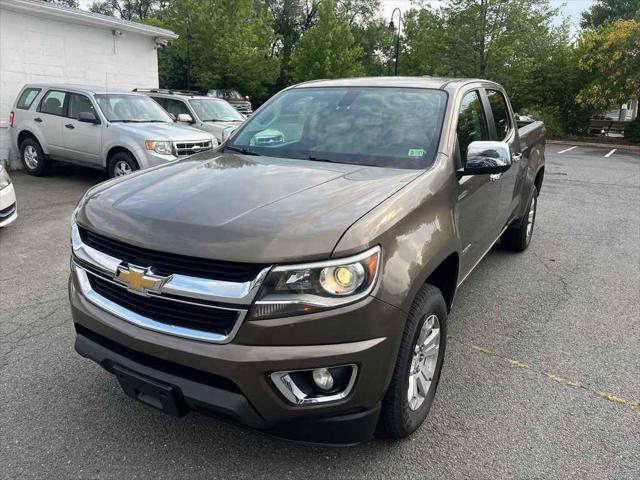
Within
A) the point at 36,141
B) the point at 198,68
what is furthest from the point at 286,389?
the point at 198,68

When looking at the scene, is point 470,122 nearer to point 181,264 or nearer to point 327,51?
point 181,264

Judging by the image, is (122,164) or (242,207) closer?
(242,207)

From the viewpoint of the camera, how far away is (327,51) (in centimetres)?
3503

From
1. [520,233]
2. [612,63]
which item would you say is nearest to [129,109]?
[520,233]

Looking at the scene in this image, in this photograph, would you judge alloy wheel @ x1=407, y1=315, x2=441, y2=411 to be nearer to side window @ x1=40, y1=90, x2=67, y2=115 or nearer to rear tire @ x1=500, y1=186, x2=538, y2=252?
rear tire @ x1=500, y1=186, x2=538, y2=252

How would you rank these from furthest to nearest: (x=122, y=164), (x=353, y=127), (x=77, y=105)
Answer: (x=77, y=105) < (x=122, y=164) < (x=353, y=127)

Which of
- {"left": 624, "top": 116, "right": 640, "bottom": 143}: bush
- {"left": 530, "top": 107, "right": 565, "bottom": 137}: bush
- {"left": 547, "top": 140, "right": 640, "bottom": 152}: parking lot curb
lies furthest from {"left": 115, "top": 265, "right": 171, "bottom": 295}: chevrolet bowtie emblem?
{"left": 530, "top": 107, "right": 565, "bottom": 137}: bush

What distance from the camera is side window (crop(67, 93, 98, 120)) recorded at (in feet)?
29.9

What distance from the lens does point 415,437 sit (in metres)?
2.63

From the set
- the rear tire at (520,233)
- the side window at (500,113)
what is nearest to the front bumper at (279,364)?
the side window at (500,113)

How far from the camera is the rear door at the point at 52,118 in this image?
9414 millimetres

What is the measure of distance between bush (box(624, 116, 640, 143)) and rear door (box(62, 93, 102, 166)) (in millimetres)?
22878

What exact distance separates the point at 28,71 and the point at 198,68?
75.6 feet

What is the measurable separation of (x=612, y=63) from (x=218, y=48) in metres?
21.7
